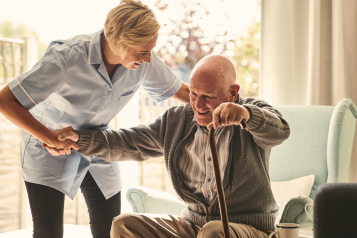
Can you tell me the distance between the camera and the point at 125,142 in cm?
145

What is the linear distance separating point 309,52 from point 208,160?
4.32ft

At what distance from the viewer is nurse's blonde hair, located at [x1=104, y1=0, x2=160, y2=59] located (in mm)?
1259

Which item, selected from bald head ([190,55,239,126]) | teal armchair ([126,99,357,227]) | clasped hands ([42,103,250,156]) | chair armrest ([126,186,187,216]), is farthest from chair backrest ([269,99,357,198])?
clasped hands ([42,103,250,156])

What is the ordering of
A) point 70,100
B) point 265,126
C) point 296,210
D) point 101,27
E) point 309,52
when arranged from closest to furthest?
point 265,126, point 70,100, point 296,210, point 309,52, point 101,27

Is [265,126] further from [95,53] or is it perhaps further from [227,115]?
[95,53]

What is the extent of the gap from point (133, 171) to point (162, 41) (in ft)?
4.77

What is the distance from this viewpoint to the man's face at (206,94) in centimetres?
130

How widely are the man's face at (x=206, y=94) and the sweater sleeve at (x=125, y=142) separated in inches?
9.1

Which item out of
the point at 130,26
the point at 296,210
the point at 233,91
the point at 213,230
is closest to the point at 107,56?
the point at 130,26

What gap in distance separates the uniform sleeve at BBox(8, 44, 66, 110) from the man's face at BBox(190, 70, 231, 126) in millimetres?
496

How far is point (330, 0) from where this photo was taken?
2.25 meters

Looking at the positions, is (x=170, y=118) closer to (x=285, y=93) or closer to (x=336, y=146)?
(x=336, y=146)

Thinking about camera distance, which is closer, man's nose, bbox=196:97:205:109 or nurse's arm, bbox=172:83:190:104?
man's nose, bbox=196:97:205:109

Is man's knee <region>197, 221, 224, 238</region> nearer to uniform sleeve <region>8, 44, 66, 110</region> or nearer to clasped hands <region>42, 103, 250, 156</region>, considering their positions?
clasped hands <region>42, 103, 250, 156</region>
